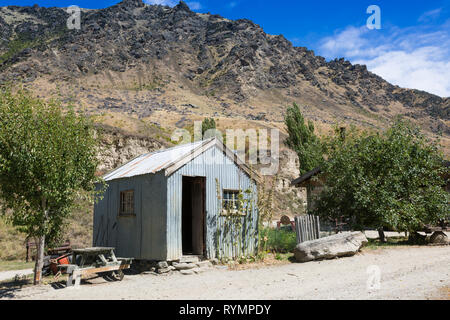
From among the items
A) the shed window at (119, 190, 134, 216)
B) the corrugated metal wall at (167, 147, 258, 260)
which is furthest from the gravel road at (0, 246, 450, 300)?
the shed window at (119, 190, 134, 216)

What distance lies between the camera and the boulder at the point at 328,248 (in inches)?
449

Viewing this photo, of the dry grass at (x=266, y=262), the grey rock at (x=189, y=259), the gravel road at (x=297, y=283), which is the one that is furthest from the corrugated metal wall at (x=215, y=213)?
the gravel road at (x=297, y=283)

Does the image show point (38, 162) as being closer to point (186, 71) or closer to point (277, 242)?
point (277, 242)

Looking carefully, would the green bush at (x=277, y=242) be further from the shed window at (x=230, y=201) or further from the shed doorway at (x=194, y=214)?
the shed doorway at (x=194, y=214)

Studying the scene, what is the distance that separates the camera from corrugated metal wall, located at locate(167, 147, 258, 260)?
10922 millimetres

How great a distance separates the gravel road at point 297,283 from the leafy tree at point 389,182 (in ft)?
8.76

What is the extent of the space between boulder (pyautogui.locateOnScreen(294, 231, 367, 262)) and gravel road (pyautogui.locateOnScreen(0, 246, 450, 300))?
0.31m

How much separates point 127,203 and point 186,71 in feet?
344

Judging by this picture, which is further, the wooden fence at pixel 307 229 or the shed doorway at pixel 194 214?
the wooden fence at pixel 307 229

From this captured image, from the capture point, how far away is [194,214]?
12.9 m

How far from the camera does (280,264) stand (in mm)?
11594

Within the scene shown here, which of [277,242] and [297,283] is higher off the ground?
[277,242]

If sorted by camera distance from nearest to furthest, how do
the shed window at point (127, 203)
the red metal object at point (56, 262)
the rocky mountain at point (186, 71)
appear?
the red metal object at point (56, 262), the shed window at point (127, 203), the rocky mountain at point (186, 71)

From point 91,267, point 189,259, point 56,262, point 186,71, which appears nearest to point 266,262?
point 189,259
